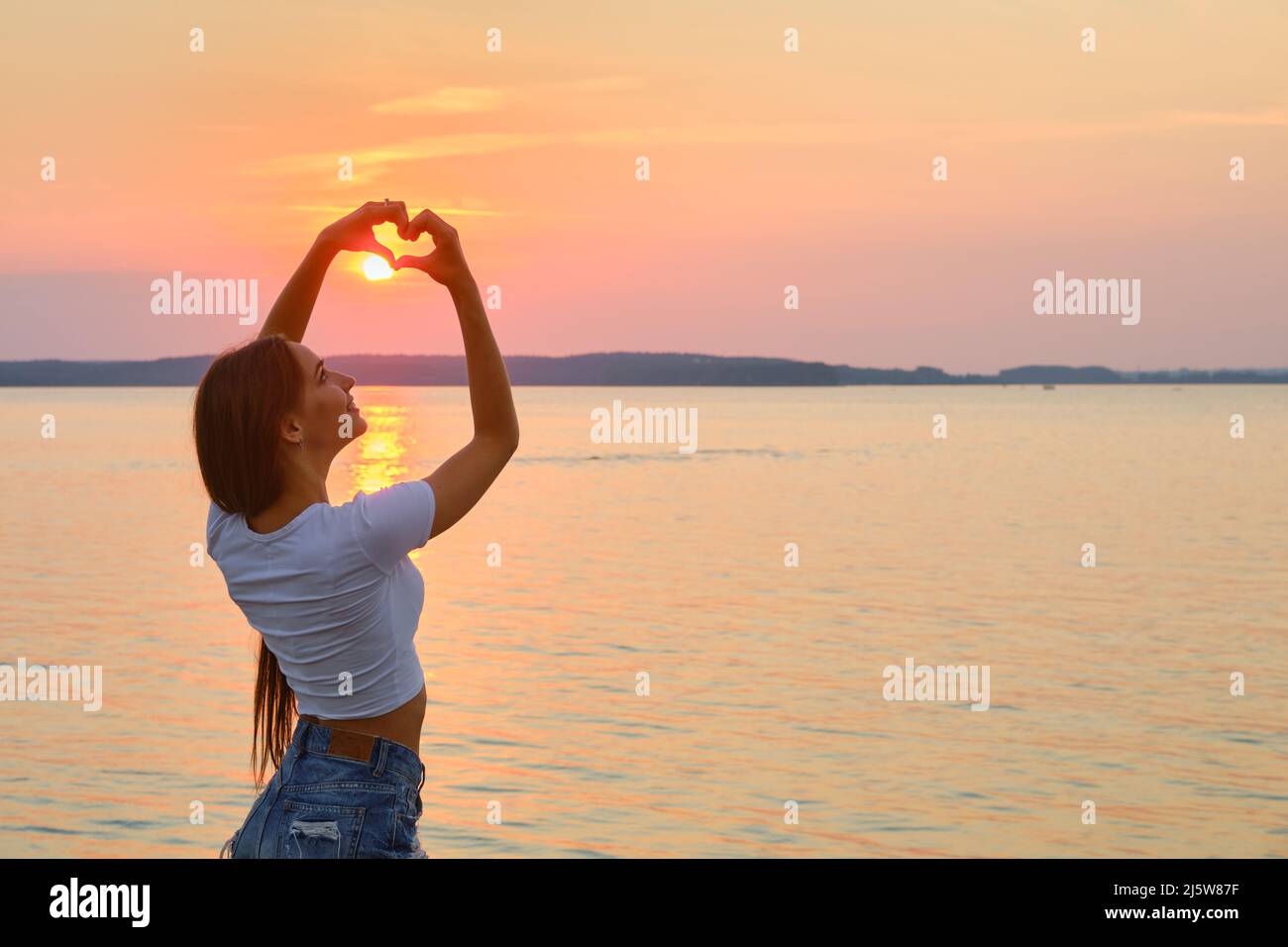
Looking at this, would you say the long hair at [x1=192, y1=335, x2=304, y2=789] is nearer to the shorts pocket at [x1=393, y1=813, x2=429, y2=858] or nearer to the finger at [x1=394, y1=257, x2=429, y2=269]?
the finger at [x1=394, y1=257, x2=429, y2=269]

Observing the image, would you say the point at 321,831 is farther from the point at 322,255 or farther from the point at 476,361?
the point at 322,255

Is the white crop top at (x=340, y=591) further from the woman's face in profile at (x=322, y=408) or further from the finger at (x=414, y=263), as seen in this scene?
the finger at (x=414, y=263)

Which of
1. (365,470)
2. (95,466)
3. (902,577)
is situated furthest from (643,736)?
(95,466)

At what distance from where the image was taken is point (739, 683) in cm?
1858

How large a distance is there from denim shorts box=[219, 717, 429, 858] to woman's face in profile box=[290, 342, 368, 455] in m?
0.63

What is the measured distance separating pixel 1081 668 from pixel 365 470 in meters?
Result: 47.5

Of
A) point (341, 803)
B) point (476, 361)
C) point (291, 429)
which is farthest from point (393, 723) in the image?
point (476, 361)

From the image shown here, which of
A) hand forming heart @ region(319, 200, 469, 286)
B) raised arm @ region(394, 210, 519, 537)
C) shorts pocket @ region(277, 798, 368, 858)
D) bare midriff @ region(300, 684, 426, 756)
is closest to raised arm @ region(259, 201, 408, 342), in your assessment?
hand forming heart @ region(319, 200, 469, 286)

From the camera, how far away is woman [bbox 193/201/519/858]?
316cm

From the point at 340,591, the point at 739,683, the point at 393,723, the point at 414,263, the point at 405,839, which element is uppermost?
the point at 414,263

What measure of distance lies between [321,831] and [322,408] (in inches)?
35.9

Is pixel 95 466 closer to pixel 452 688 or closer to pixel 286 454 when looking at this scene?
pixel 452 688

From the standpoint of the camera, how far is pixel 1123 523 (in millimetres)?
41281

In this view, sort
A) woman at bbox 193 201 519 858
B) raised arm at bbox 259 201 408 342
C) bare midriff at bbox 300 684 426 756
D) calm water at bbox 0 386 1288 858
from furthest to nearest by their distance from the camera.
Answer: calm water at bbox 0 386 1288 858 → raised arm at bbox 259 201 408 342 → bare midriff at bbox 300 684 426 756 → woman at bbox 193 201 519 858
